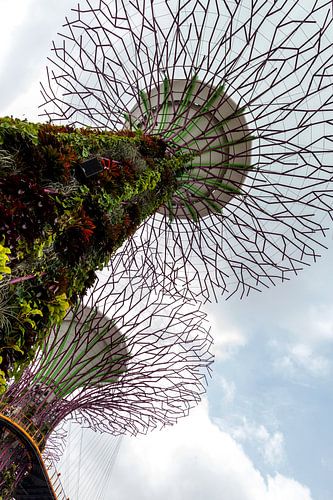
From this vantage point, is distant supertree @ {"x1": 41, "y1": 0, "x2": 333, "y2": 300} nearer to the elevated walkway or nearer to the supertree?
the supertree

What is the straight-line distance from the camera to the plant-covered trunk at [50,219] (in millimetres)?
4000

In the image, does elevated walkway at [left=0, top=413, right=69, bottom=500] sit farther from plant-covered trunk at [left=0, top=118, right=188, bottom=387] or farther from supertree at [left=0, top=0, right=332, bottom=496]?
plant-covered trunk at [left=0, top=118, right=188, bottom=387]

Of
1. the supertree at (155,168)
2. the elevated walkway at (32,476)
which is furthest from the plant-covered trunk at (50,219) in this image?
the elevated walkway at (32,476)

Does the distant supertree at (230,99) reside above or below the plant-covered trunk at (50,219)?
above

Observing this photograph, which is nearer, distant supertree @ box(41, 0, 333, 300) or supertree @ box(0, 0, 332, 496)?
supertree @ box(0, 0, 332, 496)

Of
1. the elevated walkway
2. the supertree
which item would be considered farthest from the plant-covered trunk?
the elevated walkway

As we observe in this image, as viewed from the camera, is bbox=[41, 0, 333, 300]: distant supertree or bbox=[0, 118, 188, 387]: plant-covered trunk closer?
bbox=[0, 118, 188, 387]: plant-covered trunk

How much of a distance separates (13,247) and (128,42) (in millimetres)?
6957

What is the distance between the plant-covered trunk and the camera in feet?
13.1

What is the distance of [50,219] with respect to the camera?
4.27 metres

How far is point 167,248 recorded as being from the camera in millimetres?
11008

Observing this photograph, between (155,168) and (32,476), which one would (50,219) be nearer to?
(155,168)

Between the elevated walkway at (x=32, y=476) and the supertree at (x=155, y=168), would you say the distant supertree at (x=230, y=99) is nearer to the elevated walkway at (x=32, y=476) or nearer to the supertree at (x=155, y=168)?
the supertree at (x=155, y=168)

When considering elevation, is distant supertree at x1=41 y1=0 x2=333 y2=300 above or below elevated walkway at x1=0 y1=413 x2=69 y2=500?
above
